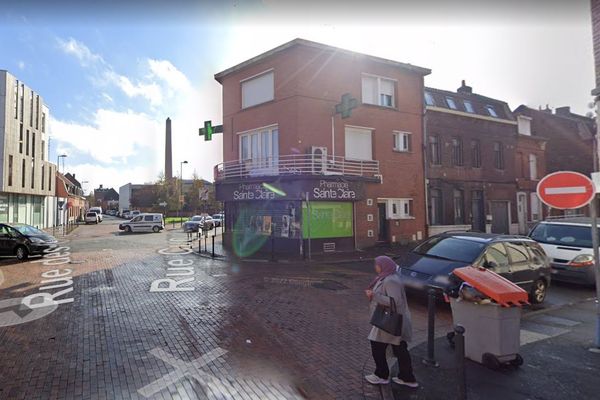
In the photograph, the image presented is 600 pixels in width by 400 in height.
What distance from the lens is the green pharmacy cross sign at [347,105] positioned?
628 inches

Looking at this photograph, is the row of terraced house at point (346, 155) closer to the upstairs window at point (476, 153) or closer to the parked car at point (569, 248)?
the upstairs window at point (476, 153)

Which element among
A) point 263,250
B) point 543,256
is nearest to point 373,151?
point 263,250

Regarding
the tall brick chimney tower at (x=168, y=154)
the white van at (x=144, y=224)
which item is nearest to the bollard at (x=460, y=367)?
the white van at (x=144, y=224)

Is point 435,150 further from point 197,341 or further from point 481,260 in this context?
point 197,341

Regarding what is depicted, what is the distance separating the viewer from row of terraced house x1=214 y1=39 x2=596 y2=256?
1636 centimetres

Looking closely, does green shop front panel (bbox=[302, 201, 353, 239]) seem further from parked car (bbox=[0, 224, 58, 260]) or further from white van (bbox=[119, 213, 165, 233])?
white van (bbox=[119, 213, 165, 233])

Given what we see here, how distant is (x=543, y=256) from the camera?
8445 millimetres

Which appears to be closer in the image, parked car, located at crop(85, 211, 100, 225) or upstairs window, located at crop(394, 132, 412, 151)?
upstairs window, located at crop(394, 132, 412, 151)

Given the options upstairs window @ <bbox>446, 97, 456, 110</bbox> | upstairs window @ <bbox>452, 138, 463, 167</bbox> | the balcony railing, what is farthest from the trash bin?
upstairs window @ <bbox>446, 97, 456, 110</bbox>

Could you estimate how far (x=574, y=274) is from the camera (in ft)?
31.2

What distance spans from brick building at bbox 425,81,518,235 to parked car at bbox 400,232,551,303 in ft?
41.0

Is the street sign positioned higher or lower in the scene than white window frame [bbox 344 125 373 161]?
lower

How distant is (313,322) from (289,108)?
1241 cm

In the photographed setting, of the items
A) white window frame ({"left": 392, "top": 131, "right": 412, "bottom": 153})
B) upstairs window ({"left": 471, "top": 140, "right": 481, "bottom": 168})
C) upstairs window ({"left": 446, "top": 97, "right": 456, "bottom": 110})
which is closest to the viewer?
white window frame ({"left": 392, "top": 131, "right": 412, "bottom": 153})
